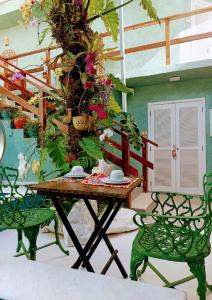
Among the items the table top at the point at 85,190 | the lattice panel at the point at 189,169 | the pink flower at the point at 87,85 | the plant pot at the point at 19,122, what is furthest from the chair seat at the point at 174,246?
the lattice panel at the point at 189,169

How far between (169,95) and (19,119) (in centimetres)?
318

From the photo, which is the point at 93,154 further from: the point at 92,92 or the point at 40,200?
the point at 40,200

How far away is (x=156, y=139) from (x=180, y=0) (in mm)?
3274

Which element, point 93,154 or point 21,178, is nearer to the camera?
point 93,154

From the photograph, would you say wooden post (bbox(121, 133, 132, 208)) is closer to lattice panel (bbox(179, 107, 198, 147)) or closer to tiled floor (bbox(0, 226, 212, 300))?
tiled floor (bbox(0, 226, 212, 300))

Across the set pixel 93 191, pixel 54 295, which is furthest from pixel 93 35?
pixel 54 295

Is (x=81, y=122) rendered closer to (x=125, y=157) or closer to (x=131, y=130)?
(x=131, y=130)

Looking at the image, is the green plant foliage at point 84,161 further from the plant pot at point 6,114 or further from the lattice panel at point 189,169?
the lattice panel at point 189,169

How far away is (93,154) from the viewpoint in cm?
302

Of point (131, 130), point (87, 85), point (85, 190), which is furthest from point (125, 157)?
point (85, 190)

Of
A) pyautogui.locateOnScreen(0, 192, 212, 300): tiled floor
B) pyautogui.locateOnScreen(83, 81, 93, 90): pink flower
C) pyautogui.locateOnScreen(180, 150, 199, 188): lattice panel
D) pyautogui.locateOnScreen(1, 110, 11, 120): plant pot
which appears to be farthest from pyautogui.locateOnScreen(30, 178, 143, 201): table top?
pyautogui.locateOnScreen(180, 150, 199, 188): lattice panel

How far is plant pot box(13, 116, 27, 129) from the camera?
16.5 ft

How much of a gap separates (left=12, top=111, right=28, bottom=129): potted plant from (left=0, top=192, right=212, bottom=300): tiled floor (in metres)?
2.09

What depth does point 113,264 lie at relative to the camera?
8.84ft
